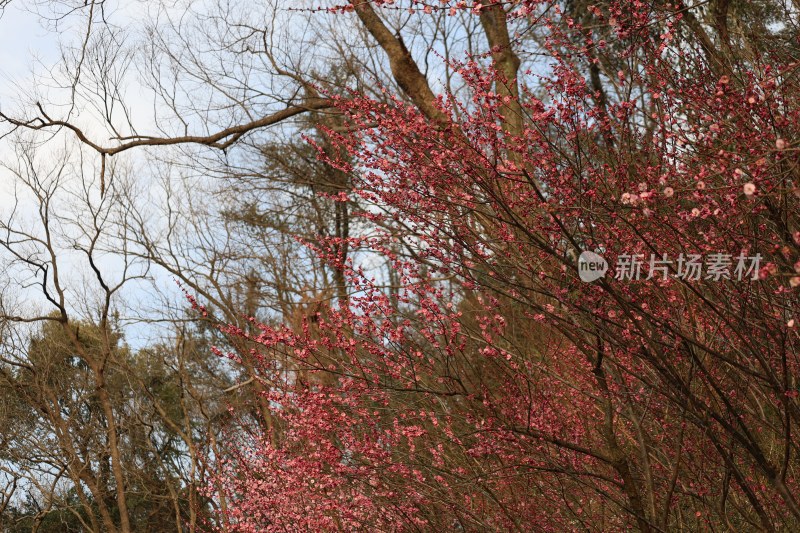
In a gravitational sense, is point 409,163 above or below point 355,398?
above

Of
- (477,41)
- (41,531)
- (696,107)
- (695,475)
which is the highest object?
(477,41)

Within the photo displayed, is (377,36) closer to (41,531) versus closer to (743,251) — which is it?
(743,251)

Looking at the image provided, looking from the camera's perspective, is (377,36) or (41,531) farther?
(41,531)

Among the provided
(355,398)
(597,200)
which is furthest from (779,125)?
(355,398)

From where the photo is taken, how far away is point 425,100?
334 inches

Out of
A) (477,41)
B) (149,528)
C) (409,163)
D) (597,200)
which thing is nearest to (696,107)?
(597,200)

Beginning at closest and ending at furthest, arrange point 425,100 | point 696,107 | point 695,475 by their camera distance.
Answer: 1. point 696,107
2. point 695,475
3. point 425,100

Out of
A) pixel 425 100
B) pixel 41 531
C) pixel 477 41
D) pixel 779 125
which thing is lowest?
pixel 41 531

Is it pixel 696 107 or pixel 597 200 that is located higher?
pixel 696 107

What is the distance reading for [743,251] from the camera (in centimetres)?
296

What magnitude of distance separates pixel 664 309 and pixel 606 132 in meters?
0.91

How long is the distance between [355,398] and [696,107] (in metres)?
2.10

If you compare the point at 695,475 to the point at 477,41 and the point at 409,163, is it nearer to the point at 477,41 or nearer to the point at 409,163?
the point at 409,163

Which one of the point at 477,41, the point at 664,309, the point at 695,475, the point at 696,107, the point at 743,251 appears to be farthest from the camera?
the point at 477,41
